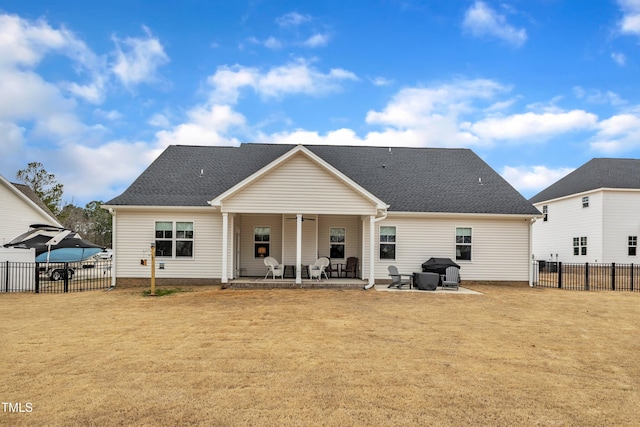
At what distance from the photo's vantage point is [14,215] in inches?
985

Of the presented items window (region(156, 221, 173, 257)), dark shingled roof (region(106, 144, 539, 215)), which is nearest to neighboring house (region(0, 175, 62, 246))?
dark shingled roof (region(106, 144, 539, 215))

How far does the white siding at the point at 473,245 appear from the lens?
17.2m

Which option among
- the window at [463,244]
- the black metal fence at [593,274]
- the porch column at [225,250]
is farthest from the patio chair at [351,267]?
the black metal fence at [593,274]

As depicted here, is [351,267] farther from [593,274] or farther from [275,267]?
[593,274]

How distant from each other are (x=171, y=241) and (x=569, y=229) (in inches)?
1067

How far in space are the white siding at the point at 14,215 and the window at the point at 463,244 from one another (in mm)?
26003

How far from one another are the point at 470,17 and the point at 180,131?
20.7 m

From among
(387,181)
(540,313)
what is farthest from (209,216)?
(540,313)

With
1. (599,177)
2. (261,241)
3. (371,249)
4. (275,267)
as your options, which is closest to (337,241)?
(371,249)

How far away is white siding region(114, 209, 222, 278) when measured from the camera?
16.2m

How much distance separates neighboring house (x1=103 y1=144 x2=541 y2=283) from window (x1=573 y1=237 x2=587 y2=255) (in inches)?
482

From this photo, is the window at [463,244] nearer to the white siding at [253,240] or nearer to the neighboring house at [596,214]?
the white siding at [253,240]

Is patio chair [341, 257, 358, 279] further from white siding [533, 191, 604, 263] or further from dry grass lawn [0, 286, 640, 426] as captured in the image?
white siding [533, 191, 604, 263]

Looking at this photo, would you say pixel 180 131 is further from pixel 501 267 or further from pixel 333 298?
pixel 501 267
